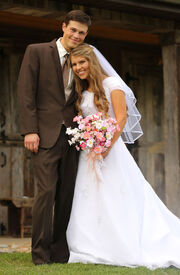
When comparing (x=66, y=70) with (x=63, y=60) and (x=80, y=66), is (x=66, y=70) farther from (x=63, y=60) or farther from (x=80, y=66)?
(x=80, y=66)

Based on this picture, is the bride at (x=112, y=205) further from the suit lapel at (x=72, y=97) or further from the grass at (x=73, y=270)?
the grass at (x=73, y=270)

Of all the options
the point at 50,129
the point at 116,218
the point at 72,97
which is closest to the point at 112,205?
the point at 116,218

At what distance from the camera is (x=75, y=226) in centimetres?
569

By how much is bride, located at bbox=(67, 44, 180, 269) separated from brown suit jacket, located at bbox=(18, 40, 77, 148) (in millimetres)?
166

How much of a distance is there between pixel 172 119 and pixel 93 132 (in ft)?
10.5

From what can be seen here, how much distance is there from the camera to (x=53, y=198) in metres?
5.55

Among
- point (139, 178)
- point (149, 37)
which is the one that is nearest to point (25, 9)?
point (139, 178)

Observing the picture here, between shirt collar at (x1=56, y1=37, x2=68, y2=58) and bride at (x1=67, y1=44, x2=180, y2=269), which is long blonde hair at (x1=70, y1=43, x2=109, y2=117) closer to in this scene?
bride at (x1=67, y1=44, x2=180, y2=269)

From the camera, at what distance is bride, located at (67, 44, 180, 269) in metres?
5.60

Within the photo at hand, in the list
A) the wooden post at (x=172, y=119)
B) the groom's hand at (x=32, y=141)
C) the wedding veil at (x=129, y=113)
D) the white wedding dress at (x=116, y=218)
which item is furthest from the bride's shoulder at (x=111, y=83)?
the wooden post at (x=172, y=119)

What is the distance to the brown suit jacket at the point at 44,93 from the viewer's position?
18.2ft

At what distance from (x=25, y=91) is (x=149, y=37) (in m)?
5.07

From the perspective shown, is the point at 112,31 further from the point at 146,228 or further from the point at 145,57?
the point at 146,228

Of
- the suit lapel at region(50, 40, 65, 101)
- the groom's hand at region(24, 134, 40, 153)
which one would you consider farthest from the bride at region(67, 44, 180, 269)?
the groom's hand at region(24, 134, 40, 153)
